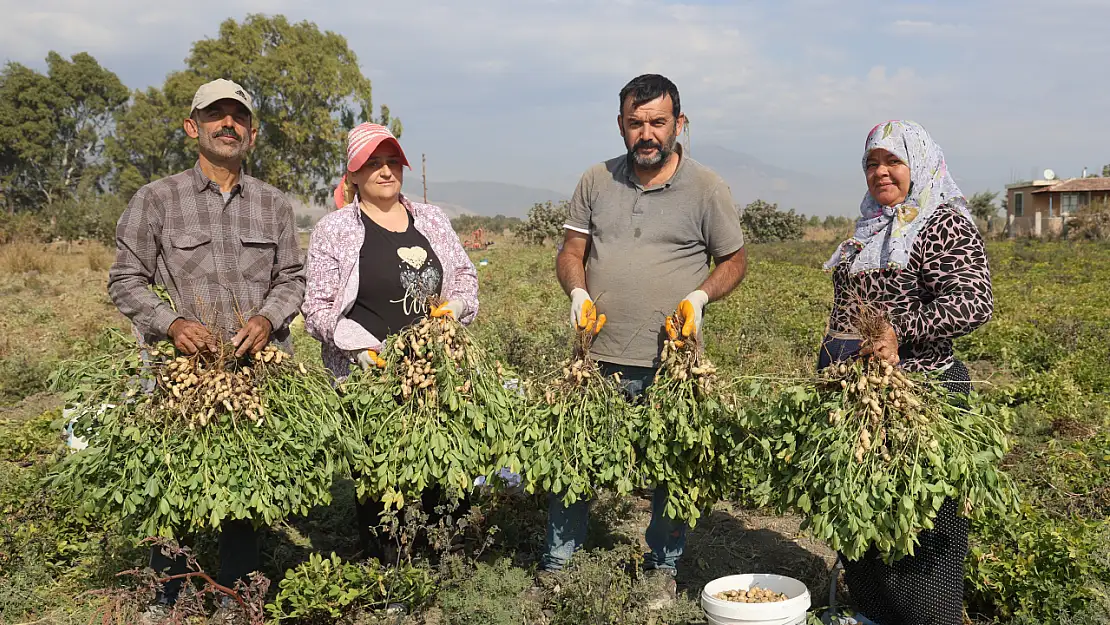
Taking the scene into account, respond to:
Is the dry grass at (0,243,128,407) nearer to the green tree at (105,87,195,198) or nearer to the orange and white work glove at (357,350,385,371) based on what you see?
the orange and white work glove at (357,350,385,371)

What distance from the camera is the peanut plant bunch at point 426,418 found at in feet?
9.37

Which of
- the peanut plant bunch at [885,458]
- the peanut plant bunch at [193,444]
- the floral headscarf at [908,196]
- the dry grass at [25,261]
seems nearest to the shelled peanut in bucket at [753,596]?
the peanut plant bunch at [885,458]

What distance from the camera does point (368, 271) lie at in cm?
325

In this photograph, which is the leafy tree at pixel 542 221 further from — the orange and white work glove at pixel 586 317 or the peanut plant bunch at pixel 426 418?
the peanut plant bunch at pixel 426 418

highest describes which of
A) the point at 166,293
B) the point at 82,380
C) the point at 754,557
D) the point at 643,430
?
the point at 166,293

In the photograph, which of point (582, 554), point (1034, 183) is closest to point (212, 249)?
point (582, 554)

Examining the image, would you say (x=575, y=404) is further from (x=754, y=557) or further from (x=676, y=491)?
(x=754, y=557)

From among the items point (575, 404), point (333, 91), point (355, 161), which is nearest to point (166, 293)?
point (355, 161)

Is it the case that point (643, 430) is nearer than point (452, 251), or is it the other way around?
point (643, 430)

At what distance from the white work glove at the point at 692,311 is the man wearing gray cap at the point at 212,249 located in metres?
1.50

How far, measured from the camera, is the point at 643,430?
9.54 ft

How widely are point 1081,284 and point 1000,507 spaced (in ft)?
41.6

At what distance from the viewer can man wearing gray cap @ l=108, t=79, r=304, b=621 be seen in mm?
3049

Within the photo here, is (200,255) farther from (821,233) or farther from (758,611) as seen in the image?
(821,233)
